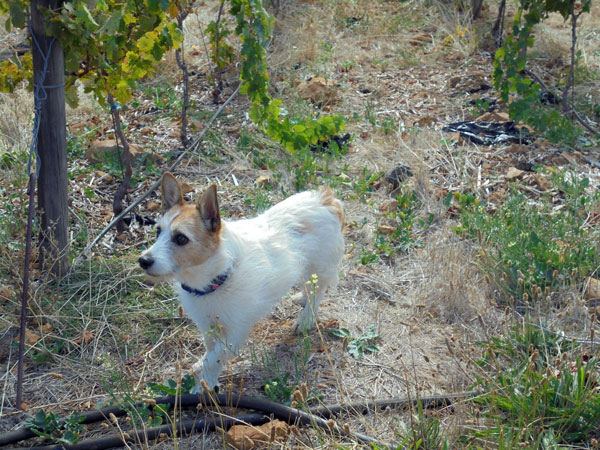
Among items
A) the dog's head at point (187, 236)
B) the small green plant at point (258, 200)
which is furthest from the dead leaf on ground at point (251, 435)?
the small green plant at point (258, 200)

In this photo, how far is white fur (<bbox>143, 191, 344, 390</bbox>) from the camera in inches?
131

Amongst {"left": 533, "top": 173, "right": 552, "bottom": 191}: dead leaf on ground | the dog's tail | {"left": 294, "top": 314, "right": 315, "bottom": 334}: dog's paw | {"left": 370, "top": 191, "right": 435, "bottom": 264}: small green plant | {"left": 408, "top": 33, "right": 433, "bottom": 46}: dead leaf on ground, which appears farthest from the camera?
{"left": 408, "top": 33, "right": 433, "bottom": 46}: dead leaf on ground

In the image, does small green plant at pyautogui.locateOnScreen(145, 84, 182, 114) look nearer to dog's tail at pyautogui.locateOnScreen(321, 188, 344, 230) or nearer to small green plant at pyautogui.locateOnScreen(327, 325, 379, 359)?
dog's tail at pyautogui.locateOnScreen(321, 188, 344, 230)

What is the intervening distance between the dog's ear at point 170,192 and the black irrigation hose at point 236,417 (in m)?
1.08

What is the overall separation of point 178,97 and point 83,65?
9.61 ft

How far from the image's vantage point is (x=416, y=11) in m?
10.5

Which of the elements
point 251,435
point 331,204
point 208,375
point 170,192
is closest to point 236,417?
point 251,435

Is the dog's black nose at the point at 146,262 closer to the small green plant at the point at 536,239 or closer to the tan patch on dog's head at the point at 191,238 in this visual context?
the tan patch on dog's head at the point at 191,238

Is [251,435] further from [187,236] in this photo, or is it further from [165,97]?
[165,97]

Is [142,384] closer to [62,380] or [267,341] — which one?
[62,380]

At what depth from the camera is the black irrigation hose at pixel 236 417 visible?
290 centimetres

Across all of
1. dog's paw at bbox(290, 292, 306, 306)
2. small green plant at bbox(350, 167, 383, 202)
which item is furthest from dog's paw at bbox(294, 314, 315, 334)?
small green plant at bbox(350, 167, 383, 202)

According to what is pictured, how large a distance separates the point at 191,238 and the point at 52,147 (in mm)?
1493

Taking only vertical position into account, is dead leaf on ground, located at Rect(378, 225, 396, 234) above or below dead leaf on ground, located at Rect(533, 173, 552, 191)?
below
